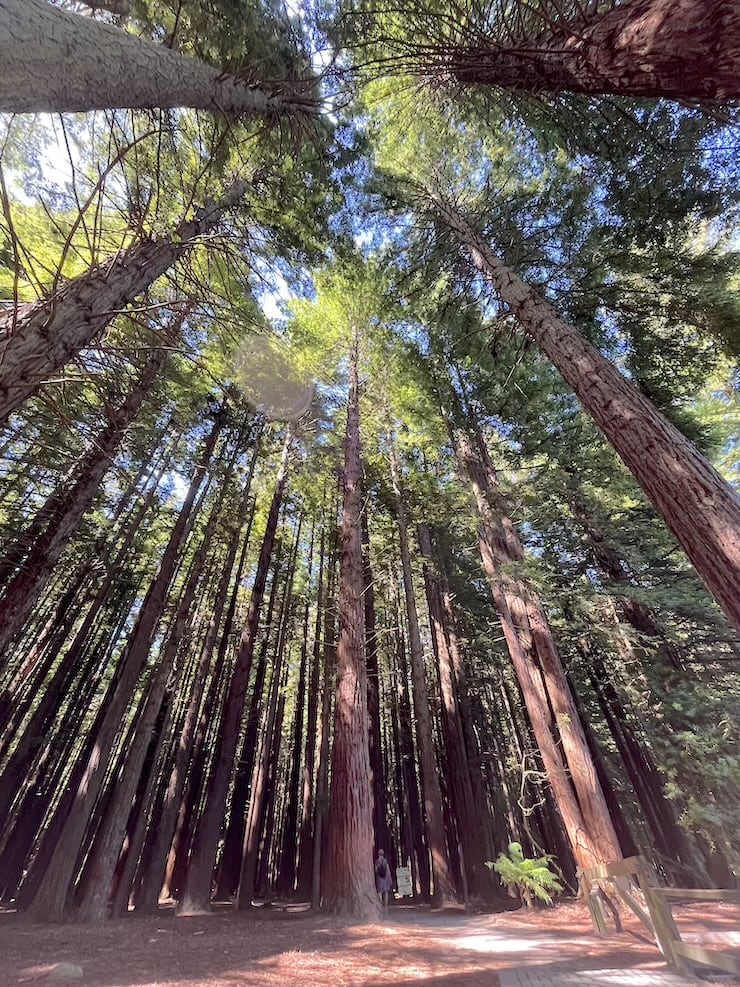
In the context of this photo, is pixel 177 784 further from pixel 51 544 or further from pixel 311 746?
pixel 51 544

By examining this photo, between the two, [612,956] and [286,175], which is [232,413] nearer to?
[286,175]

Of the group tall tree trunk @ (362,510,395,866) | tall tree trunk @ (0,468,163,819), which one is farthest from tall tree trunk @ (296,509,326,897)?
tall tree trunk @ (0,468,163,819)

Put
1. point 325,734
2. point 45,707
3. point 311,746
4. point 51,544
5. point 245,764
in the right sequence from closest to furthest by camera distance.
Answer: point 51,544, point 45,707, point 245,764, point 325,734, point 311,746

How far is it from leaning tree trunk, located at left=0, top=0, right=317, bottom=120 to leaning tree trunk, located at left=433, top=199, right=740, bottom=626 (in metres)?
4.68

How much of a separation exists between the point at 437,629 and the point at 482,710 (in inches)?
213

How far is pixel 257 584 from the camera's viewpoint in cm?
1131

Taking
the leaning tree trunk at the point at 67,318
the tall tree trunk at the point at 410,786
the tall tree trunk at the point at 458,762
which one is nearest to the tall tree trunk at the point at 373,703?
the tall tree trunk at the point at 458,762

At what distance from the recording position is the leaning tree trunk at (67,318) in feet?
8.80

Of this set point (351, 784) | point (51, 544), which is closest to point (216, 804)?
point (351, 784)

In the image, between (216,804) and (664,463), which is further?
(216,804)

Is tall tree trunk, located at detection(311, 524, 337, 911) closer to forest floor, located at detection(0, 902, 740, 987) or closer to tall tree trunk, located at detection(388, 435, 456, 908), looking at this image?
tall tree trunk, located at detection(388, 435, 456, 908)

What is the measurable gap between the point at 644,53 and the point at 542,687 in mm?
10283

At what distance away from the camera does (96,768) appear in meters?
8.73

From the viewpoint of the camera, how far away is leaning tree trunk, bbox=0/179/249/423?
8.80ft
